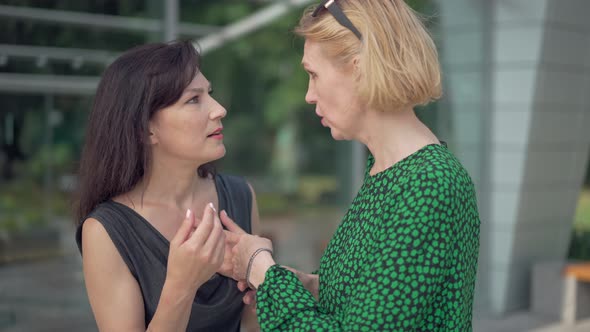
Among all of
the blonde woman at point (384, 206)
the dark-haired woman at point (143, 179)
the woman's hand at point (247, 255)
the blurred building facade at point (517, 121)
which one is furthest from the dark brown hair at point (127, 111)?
the blurred building facade at point (517, 121)

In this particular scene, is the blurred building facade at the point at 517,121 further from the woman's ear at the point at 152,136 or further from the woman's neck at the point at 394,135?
the woman's neck at the point at 394,135

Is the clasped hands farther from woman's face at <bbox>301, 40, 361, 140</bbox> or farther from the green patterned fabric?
woman's face at <bbox>301, 40, 361, 140</bbox>

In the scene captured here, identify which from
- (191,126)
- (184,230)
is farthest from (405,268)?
(191,126)

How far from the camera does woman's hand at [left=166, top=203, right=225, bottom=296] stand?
64.1 inches

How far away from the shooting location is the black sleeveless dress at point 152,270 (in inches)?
75.2

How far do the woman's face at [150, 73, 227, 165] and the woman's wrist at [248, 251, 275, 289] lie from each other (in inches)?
17.3

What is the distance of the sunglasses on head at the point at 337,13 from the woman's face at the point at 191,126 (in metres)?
0.50

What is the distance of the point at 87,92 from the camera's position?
21.2ft

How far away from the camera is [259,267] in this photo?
5.32ft

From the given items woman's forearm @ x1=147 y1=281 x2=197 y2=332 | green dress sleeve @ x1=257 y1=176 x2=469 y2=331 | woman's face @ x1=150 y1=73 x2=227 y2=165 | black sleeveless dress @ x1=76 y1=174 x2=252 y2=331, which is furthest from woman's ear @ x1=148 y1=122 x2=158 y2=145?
green dress sleeve @ x1=257 y1=176 x2=469 y2=331

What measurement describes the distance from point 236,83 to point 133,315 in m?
5.41

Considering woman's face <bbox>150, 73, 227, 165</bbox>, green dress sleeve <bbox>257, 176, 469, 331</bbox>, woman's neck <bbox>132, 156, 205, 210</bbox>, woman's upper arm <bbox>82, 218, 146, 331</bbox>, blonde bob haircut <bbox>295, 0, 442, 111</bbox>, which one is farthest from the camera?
woman's neck <bbox>132, 156, 205, 210</bbox>

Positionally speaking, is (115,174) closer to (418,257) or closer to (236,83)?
(418,257)

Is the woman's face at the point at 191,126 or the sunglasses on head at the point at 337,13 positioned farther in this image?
the woman's face at the point at 191,126
